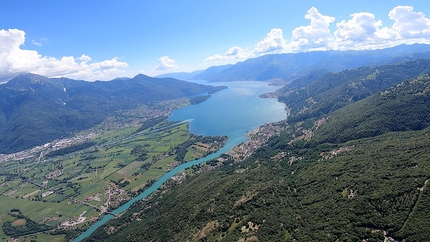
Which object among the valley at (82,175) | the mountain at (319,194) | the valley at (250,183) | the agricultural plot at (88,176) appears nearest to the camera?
the mountain at (319,194)

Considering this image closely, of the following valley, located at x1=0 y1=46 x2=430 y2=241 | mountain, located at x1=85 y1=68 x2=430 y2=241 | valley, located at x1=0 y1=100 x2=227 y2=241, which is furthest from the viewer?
valley, located at x1=0 y1=100 x2=227 y2=241

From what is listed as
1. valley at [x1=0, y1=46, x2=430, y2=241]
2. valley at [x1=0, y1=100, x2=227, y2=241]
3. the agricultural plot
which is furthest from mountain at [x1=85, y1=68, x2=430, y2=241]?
the agricultural plot

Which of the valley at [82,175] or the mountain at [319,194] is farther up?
the mountain at [319,194]

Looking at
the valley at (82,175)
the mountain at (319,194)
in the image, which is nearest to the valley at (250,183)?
the mountain at (319,194)

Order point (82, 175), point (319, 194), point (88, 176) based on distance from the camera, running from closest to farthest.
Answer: point (319, 194)
point (88, 176)
point (82, 175)

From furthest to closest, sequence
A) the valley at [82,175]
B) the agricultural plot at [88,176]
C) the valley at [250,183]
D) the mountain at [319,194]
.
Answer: the agricultural plot at [88,176] < the valley at [82,175] < the valley at [250,183] < the mountain at [319,194]

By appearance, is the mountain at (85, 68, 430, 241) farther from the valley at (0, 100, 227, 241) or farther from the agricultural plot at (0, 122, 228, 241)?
the agricultural plot at (0, 122, 228, 241)

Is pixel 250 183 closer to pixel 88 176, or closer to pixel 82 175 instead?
pixel 88 176

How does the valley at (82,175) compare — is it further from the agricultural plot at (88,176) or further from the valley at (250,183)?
the valley at (250,183)

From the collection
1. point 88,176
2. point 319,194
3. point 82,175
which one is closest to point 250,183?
point 319,194

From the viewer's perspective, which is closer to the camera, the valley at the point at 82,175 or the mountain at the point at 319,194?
the mountain at the point at 319,194
